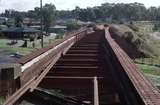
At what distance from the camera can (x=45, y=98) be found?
7758mm

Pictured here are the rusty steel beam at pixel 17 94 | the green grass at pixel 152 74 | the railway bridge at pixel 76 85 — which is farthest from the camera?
the green grass at pixel 152 74

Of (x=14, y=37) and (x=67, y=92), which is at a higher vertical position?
(x=67, y=92)

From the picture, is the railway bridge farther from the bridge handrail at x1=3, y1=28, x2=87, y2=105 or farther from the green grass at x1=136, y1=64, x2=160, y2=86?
the green grass at x1=136, y1=64, x2=160, y2=86

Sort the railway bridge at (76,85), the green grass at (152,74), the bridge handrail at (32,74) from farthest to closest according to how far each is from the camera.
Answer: the green grass at (152,74), the bridge handrail at (32,74), the railway bridge at (76,85)

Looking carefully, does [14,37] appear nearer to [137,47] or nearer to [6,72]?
[137,47]

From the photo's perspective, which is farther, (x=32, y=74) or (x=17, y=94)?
(x=32, y=74)

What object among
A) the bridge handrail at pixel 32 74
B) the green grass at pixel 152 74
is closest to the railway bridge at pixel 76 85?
the bridge handrail at pixel 32 74

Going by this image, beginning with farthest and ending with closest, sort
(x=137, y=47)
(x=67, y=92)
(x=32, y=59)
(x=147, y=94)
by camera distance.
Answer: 1. (x=137, y=47)
2. (x=32, y=59)
3. (x=67, y=92)
4. (x=147, y=94)

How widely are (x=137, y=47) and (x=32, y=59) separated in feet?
178

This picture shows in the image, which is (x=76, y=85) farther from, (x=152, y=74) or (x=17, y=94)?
(x=152, y=74)

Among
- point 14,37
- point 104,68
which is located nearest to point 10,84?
point 104,68

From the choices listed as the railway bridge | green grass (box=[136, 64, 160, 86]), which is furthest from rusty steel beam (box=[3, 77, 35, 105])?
green grass (box=[136, 64, 160, 86])

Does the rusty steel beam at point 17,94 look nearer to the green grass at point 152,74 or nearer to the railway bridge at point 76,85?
the railway bridge at point 76,85

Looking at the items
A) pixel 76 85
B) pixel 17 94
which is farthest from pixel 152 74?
pixel 17 94
